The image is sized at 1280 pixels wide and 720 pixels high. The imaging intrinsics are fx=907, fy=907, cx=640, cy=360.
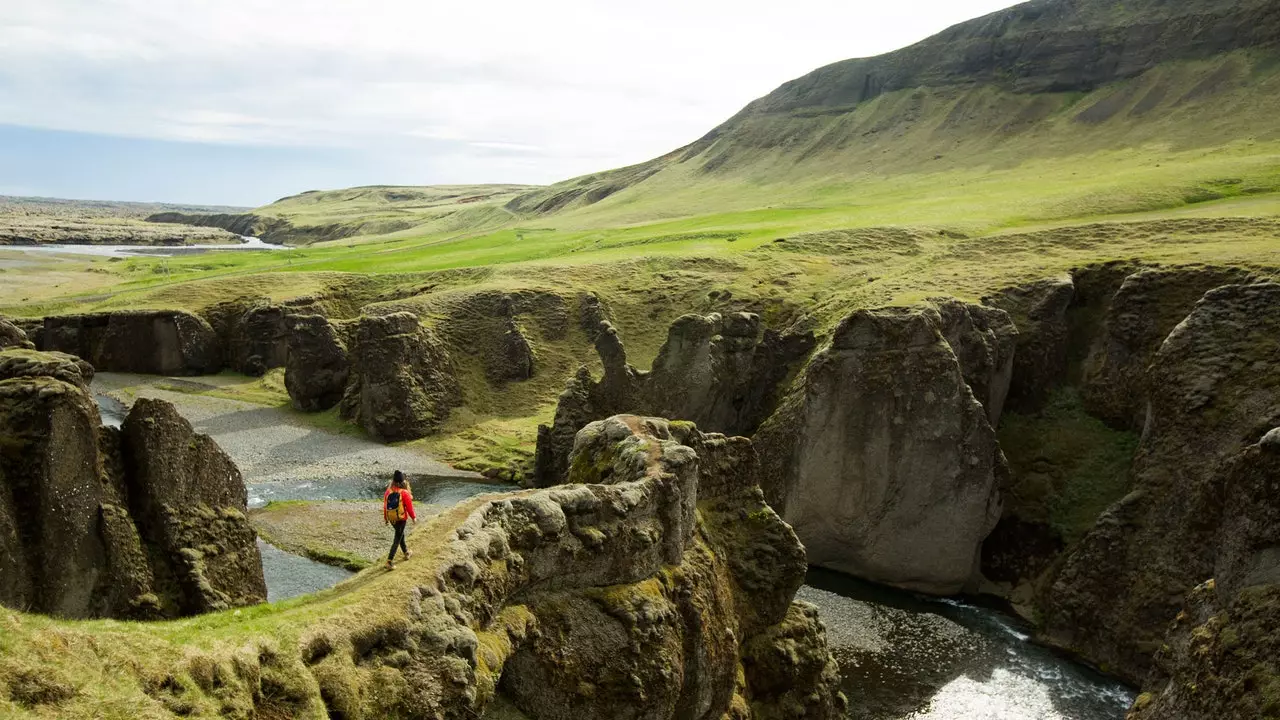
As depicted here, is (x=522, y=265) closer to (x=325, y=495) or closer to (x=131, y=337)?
(x=131, y=337)

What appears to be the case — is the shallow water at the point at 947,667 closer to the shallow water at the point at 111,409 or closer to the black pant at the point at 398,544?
the black pant at the point at 398,544

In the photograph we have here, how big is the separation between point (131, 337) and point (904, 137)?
126805 millimetres

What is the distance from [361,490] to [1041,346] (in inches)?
1718

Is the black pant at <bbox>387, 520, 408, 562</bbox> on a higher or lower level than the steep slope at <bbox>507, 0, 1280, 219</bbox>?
lower

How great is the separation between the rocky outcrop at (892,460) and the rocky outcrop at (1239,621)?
71.5ft

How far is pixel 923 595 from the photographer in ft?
156

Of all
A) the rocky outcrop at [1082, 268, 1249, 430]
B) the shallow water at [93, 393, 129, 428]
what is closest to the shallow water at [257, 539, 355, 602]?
the shallow water at [93, 393, 129, 428]

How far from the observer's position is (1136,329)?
49.4 m

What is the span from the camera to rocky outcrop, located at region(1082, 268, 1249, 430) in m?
48.2

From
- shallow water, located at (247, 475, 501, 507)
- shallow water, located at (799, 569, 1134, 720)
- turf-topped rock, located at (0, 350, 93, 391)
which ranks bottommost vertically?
shallow water, located at (799, 569, 1134, 720)

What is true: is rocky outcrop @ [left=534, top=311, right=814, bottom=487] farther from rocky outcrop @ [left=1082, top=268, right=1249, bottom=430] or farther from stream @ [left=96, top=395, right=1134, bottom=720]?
rocky outcrop @ [left=1082, top=268, right=1249, bottom=430]

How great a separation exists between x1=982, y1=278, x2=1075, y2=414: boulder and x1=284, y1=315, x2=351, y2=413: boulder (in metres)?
56.4

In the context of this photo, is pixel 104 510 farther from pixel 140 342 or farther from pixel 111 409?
pixel 140 342

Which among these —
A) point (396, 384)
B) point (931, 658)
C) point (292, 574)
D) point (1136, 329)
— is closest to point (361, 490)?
point (396, 384)
